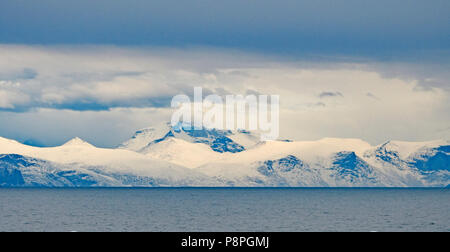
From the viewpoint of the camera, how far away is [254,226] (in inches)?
5379

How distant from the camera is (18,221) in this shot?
150 m
